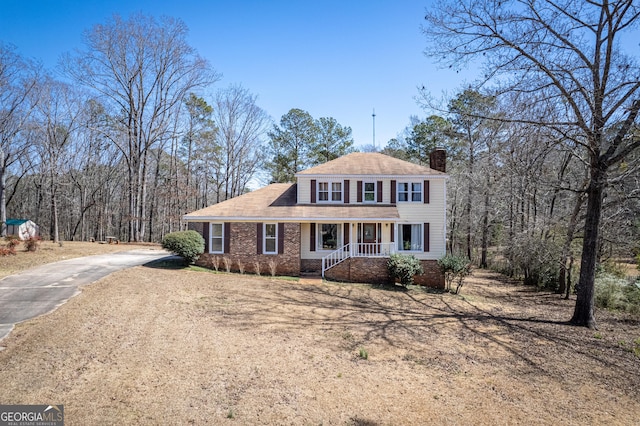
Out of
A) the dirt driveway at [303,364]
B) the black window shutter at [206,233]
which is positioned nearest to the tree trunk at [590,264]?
the dirt driveway at [303,364]

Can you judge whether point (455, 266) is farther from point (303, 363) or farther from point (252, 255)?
point (303, 363)

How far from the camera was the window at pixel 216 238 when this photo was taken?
1695cm

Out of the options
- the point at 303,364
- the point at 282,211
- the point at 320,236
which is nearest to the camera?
the point at 303,364

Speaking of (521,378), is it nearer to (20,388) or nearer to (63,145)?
(20,388)

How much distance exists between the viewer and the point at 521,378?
674cm

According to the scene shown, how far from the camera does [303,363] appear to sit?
690 cm

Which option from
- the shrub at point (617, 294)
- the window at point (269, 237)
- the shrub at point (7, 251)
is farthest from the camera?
the window at point (269, 237)

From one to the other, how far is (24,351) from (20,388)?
1.60 metres

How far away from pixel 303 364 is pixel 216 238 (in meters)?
11.5

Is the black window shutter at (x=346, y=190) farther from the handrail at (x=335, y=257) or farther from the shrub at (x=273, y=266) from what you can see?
the shrub at (x=273, y=266)

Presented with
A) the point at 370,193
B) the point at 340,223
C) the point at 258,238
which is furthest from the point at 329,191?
the point at 258,238

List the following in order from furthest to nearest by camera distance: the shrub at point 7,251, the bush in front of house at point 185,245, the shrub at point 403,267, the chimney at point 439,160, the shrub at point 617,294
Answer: the chimney at point 439,160, the shrub at point 403,267, the bush in front of house at point 185,245, the shrub at point 7,251, the shrub at point 617,294

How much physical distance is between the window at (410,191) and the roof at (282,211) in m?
1.04

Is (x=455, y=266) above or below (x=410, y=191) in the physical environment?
below
